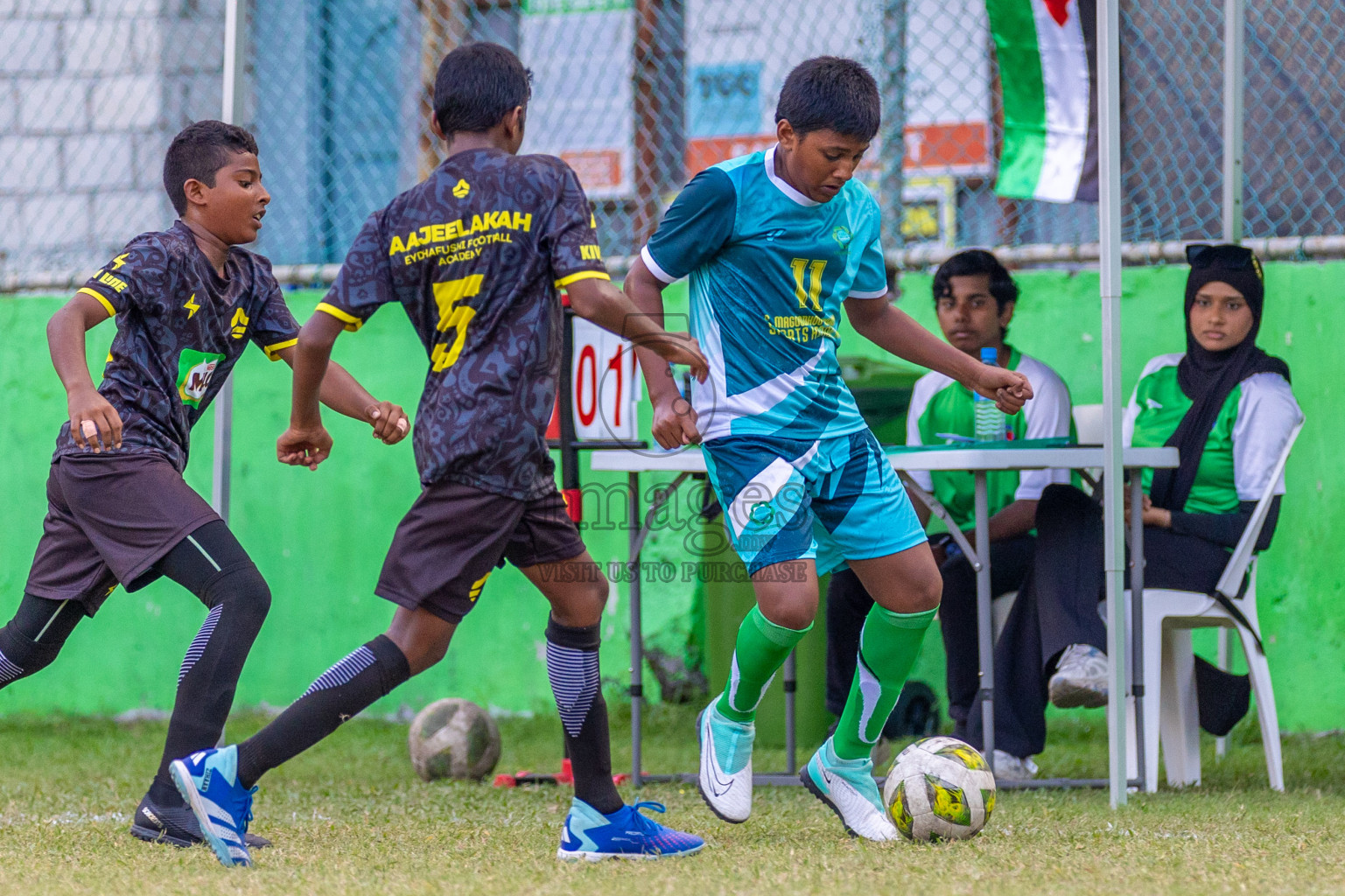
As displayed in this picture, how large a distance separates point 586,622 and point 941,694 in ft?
9.74

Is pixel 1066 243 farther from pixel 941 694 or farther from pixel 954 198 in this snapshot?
pixel 941 694

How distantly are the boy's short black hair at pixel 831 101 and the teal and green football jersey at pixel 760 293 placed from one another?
161mm

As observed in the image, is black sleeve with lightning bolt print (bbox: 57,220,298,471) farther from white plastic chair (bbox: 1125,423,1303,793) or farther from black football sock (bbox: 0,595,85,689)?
white plastic chair (bbox: 1125,423,1303,793)

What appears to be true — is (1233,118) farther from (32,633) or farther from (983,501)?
(32,633)

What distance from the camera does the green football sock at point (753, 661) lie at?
11.4ft

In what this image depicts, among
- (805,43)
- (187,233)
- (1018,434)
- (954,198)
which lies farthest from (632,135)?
(187,233)

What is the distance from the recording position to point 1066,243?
6113mm

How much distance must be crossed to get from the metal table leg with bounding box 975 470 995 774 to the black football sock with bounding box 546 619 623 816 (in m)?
1.50

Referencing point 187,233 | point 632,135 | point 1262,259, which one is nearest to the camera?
point 187,233

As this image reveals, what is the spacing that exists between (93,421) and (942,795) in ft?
6.54

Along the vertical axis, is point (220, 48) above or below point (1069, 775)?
above

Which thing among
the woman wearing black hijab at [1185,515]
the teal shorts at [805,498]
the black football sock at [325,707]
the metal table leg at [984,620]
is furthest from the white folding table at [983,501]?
the black football sock at [325,707]

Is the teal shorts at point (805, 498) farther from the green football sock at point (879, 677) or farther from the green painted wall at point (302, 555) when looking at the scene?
the green painted wall at point (302, 555)

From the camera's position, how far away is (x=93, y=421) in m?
3.16
